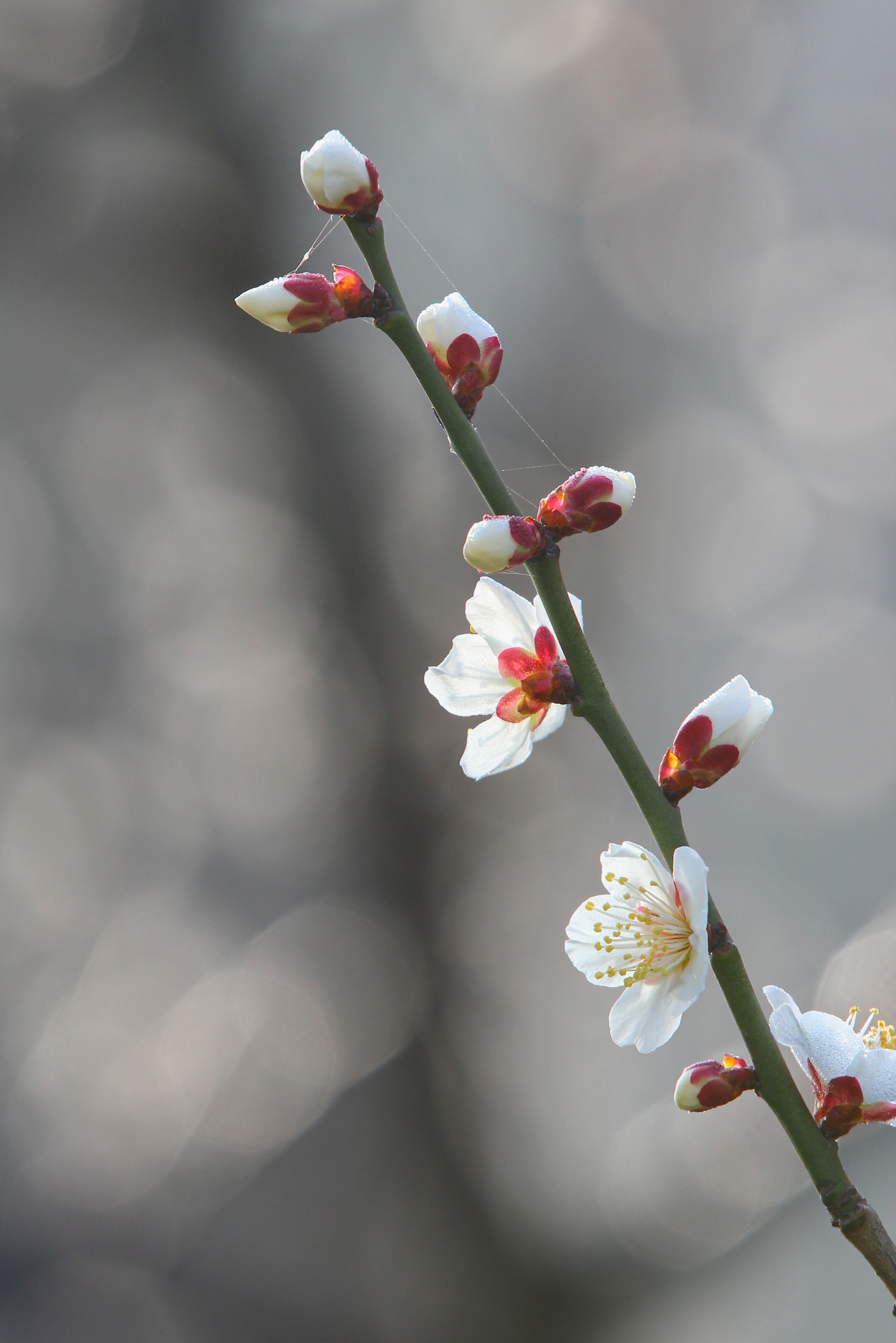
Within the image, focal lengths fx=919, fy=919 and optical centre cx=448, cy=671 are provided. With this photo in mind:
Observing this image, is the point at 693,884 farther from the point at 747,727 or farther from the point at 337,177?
the point at 337,177

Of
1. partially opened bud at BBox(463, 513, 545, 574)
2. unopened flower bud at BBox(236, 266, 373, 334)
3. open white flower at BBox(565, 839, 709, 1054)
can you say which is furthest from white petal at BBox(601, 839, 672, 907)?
unopened flower bud at BBox(236, 266, 373, 334)

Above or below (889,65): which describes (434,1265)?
below

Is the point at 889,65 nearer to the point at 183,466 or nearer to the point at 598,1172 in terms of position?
the point at 183,466

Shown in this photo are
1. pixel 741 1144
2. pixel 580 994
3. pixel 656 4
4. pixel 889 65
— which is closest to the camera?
pixel 889 65

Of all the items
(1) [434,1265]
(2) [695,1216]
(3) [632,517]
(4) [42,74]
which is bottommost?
(1) [434,1265]

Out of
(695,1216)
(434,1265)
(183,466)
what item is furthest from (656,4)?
(434,1265)

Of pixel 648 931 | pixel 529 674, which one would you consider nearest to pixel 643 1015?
pixel 648 931
